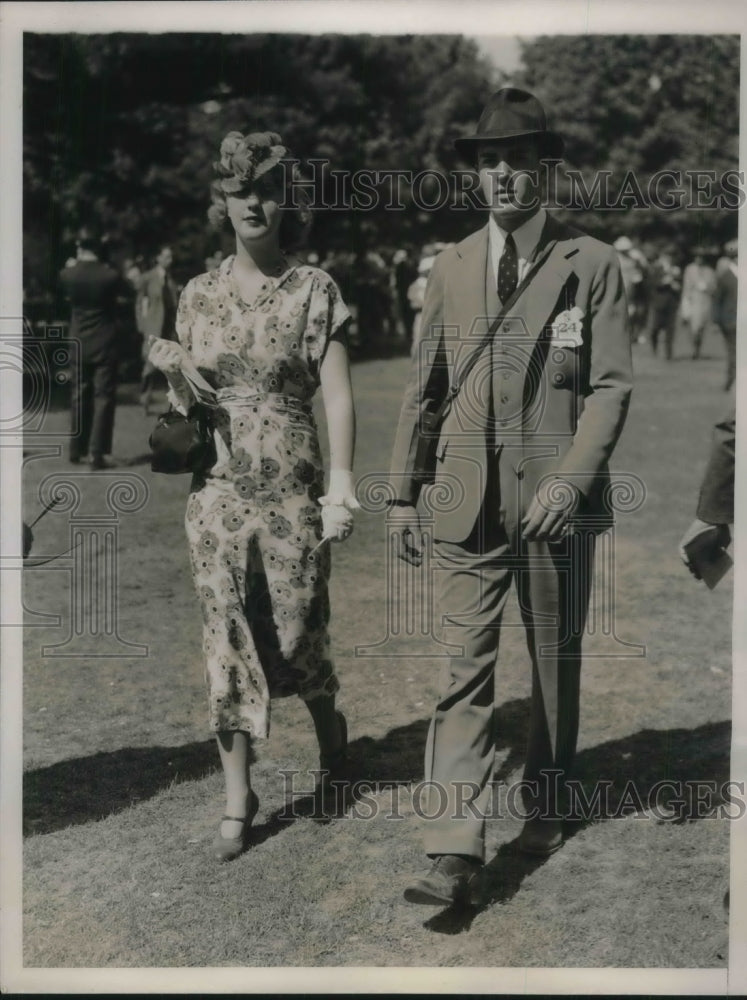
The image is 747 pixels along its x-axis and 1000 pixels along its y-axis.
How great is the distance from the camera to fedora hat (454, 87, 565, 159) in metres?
4.24

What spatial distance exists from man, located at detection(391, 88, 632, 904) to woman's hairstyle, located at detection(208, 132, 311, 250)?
56 centimetres

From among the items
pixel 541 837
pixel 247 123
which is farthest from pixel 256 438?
pixel 247 123

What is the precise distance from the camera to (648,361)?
2105cm

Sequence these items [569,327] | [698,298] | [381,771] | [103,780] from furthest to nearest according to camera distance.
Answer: [698,298] → [381,771] → [103,780] → [569,327]

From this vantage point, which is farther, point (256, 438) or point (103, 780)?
point (103, 780)

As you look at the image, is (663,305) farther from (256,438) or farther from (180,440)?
(180,440)

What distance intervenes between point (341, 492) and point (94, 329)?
22.1ft

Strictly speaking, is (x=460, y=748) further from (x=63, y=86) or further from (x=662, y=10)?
(x=63, y=86)

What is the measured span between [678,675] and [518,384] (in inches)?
99.4

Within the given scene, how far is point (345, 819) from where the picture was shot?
16.1ft

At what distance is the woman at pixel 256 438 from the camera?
4.56m

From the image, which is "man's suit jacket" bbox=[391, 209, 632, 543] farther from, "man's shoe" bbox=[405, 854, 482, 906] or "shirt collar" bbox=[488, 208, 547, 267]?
"man's shoe" bbox=[405, 854, 482, 906]

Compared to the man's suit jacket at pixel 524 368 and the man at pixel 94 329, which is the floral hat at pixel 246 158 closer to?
the man's suit jacket at pixel 524 368

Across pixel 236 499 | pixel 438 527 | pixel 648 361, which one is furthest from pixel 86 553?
pixel 648 361
